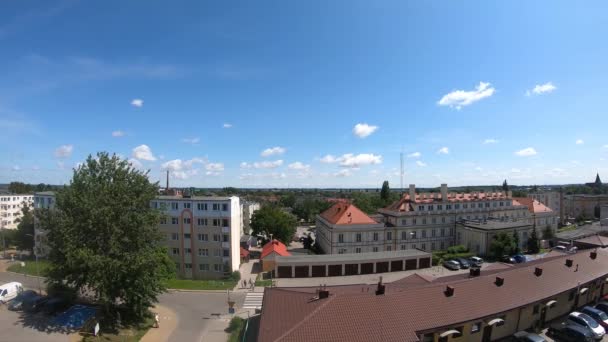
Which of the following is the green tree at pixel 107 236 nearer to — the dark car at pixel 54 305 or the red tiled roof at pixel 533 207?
the dark car at pixel 54 305

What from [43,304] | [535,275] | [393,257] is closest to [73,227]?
[43,304]

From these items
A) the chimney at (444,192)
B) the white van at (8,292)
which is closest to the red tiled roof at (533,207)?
the chimney at (444,192)

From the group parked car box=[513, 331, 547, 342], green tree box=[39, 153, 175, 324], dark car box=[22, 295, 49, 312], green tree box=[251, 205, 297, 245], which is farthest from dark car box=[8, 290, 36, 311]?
parked car box=[513, 331, 547, 342]

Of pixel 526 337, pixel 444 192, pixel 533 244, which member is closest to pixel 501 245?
pixel 533 244

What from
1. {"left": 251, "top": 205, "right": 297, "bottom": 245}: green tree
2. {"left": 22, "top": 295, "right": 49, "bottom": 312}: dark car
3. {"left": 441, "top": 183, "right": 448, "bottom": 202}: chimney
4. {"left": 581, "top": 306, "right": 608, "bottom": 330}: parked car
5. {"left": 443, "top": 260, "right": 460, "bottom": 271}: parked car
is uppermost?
{"left": 441, "top": 183, "right": 448, "bottom": 202}: chimney

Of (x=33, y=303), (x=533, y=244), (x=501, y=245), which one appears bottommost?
(x=533, y=244)

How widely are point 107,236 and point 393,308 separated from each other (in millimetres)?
21226

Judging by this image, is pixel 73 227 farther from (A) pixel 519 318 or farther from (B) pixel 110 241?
(A) pixel 519 318

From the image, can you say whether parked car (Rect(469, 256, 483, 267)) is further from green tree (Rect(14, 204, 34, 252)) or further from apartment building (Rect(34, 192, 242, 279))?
green tree (Rect(14, 204, 34, 252))

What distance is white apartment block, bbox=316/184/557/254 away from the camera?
51875 millimetres

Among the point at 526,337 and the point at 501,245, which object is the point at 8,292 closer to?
the point at 526,337

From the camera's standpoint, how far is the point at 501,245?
49.7 meters

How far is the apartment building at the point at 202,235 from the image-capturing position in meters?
43.2

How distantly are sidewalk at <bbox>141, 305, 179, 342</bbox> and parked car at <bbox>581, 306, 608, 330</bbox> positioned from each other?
1234 inches
